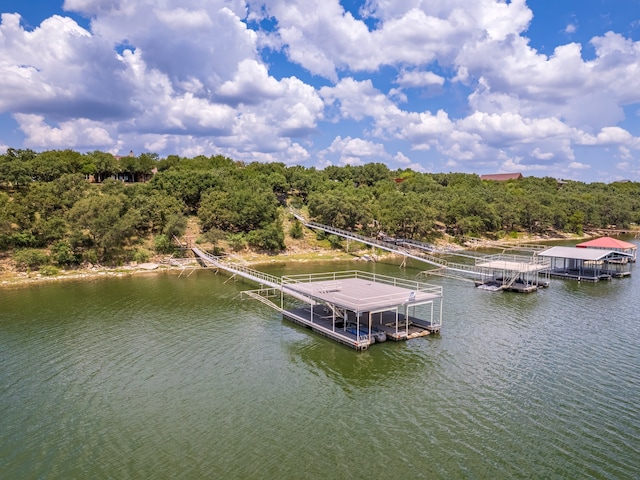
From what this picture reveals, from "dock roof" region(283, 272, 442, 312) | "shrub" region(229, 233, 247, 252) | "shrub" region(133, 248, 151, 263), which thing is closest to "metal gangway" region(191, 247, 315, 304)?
"shrub" region(229, 233, 247, 252)

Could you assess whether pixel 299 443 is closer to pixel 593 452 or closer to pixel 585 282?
pixel 593 452

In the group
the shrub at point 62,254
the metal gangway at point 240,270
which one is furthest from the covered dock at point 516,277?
the shrub at point 62,254

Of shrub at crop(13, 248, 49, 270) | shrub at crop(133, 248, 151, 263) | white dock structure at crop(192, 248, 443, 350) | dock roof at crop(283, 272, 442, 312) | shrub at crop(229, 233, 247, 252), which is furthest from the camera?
shrub at crop(229, 233, 247, 252)

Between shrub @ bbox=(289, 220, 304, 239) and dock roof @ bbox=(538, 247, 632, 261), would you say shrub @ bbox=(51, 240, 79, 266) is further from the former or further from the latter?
dock roof @ bbox=(538, 247, 632, 261)

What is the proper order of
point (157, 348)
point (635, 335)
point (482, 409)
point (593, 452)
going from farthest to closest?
point (635, 335) < point (157, 348) < point (482, 409) < point (593, 452)

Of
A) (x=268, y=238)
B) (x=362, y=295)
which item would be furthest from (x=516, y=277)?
(x=268, y=238)

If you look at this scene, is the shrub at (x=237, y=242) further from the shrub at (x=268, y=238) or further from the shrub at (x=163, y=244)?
the shrub at (x=163, y=244)

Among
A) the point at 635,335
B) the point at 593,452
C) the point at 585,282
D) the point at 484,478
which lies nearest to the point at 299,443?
the point at 484,478
